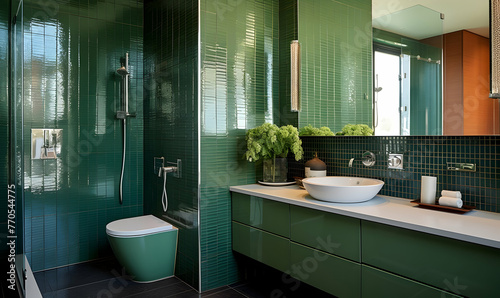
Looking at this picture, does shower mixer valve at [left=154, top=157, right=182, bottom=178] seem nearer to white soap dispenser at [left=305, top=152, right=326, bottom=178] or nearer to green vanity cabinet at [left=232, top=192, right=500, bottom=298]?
green vanity cabinet at [left=232, top=192, right=500, bottom=298]

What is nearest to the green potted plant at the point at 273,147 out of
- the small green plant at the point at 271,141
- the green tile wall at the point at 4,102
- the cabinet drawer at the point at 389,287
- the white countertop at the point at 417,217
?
the small green plant at the point at 271,141

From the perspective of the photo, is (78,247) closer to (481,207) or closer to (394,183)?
(394,183)

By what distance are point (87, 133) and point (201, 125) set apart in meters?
1.30

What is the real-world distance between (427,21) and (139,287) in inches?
107

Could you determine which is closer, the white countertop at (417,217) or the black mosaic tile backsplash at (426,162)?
the white countertop at (417,217)

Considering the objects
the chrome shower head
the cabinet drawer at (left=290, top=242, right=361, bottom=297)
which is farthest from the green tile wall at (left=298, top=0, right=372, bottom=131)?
the chrome shower head

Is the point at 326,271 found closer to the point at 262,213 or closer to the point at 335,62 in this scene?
the point at 262,213

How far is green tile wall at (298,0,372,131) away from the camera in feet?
8.14

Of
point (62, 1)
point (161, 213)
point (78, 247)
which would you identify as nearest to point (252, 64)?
point (161, 213)

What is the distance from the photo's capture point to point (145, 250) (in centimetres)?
269

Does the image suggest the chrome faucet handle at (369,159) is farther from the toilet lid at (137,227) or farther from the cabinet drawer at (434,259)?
the toilet lid at (137,227)

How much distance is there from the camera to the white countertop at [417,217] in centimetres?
140

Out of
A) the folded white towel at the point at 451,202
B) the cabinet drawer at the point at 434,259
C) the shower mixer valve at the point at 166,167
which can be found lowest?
the cabinet drawer at the point at 434,259

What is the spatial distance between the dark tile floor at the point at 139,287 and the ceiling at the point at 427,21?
1.83 metres
